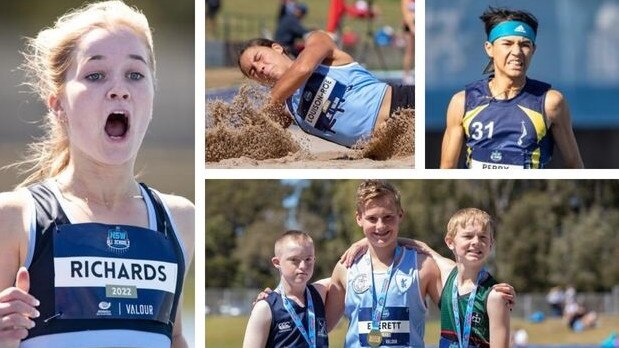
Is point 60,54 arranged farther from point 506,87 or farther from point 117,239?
point 506,87

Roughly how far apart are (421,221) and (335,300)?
10.5 ft

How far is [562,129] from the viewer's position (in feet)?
14.6

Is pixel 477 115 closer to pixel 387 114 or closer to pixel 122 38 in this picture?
pixel 387 114

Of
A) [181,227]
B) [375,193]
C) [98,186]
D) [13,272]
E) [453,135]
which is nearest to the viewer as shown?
[13,272]

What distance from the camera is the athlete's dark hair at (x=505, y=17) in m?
4.52

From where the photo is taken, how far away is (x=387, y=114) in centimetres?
446

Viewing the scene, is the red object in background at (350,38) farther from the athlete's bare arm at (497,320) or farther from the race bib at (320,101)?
the athlete's bare arm at (497,320)

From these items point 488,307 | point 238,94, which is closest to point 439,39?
point 238,94

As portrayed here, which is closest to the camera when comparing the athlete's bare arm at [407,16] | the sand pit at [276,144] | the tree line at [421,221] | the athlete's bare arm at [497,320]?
the athlete's bare arm at [497,320]

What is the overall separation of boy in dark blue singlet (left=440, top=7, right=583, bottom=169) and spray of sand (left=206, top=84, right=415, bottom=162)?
20 centimetres

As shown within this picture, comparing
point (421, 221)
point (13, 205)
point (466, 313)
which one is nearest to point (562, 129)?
point (466, 313)

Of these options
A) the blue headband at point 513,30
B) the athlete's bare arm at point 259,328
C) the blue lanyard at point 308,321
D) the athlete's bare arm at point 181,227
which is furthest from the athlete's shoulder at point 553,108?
the athlete's bare arm at point 181,227

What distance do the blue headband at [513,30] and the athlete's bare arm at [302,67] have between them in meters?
0.57

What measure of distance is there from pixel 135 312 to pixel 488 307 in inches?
50.0
